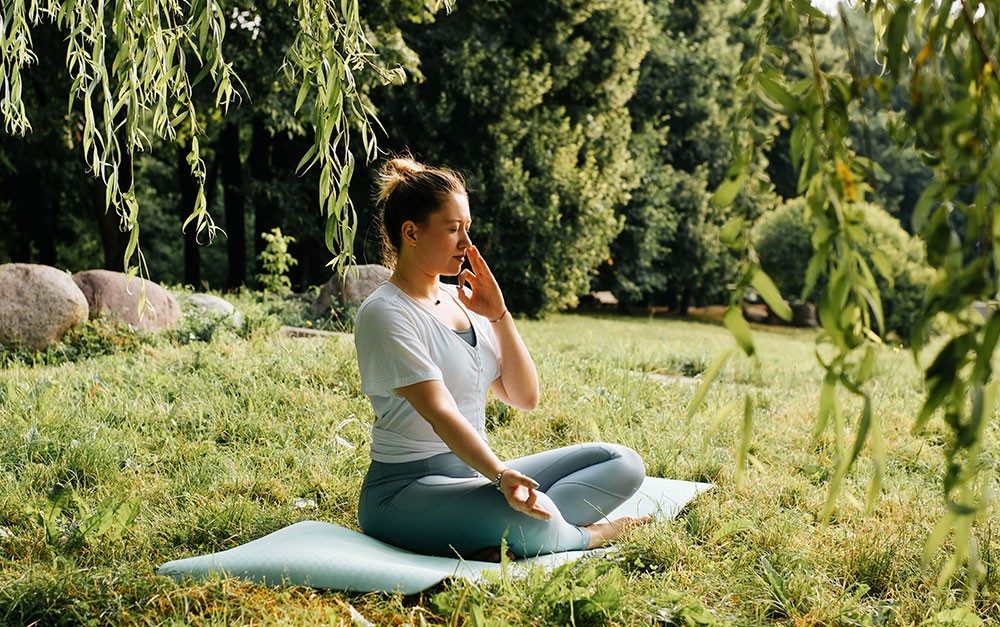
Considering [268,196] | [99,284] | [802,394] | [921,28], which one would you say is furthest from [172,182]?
[921,28]

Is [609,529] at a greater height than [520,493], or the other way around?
[520,493]

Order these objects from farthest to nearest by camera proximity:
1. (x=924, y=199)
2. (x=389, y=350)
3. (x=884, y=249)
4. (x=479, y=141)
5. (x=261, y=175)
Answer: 1. (x=261, y=175)
2. (x=884, y=249)
3. (x=479, y=141)
4. (x=389, y=350)
5. (x=924, y=199)

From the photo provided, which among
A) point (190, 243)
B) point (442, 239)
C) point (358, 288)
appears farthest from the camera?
point (190, 243)

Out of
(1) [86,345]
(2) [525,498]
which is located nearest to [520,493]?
(2) [525,498]

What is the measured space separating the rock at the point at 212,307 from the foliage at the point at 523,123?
5827mm

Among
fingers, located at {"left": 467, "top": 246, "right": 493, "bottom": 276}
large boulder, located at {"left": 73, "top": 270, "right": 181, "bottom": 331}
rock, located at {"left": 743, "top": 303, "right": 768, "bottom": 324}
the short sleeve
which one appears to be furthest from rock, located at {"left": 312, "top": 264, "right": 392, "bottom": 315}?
rock, located at {"left": 743, "top": 303, "right": 768, "bottom": 324}

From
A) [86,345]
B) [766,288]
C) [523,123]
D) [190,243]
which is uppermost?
[523,123]

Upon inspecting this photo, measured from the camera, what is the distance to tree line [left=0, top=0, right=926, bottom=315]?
14.1 metres

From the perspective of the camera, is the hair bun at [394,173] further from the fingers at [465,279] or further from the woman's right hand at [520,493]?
the woman's right hand at [520,493]

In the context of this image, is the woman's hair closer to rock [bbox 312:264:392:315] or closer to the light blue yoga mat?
the light blue yoga mat

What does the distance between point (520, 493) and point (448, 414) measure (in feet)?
1.13

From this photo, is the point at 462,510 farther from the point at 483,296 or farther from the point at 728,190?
the point at 728,190

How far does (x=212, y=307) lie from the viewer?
970cm

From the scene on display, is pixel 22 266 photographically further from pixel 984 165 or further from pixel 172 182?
pixel 172 182
